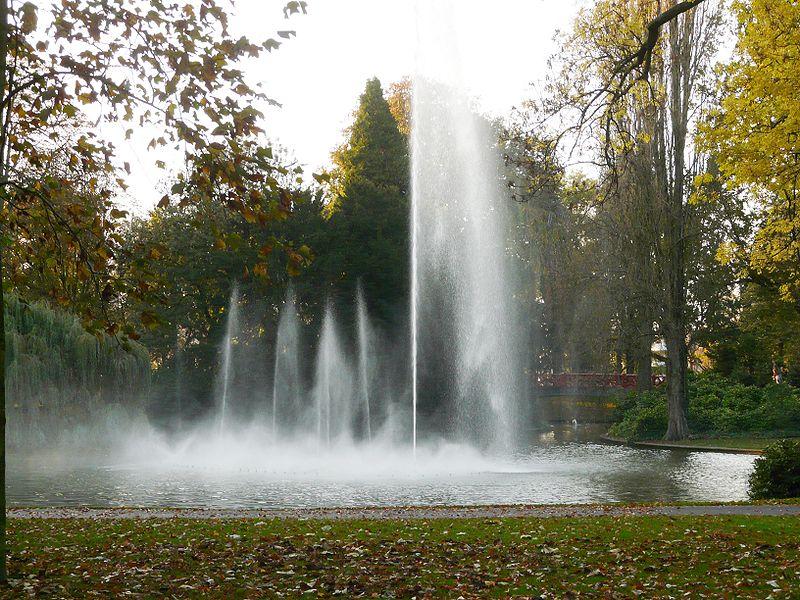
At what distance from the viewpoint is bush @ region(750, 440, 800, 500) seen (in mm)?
15719

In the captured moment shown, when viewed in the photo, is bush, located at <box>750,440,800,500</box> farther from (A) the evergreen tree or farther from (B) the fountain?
(A) the evergreen tree

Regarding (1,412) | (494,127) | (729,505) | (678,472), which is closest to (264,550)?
(1,412)

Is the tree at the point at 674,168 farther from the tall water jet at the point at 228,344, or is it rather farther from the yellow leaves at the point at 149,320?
the yellow leaves at the point at 149,320

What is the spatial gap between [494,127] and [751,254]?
31296 mm

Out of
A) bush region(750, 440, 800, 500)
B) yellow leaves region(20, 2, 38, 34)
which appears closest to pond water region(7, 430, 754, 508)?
bush region(750, 440, 800, 500)

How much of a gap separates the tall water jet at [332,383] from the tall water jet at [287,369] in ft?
3.03

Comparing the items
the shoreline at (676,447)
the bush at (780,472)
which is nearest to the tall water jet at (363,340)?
the shoreline at (676,447)

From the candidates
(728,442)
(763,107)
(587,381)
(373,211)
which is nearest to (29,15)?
(763,107)

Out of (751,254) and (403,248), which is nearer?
(751,254)

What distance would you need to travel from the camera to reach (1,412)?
24.9ft

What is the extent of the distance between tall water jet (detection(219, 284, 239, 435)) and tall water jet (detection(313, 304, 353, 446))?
398 cm

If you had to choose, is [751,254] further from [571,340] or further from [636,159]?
[571,340]

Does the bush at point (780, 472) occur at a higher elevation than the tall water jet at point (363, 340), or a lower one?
lower

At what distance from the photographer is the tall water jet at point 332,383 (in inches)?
1473
